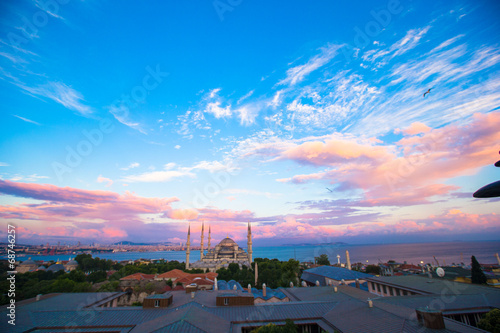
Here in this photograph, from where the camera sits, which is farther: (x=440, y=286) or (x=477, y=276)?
(x=477, y=276)

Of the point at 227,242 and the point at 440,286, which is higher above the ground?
the point at 440,286

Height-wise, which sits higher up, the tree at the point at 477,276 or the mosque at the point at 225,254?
the tree at the point at 477,276

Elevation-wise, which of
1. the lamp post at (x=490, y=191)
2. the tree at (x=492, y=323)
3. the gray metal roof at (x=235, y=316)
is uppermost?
the lamp post at (x=490, y=191)

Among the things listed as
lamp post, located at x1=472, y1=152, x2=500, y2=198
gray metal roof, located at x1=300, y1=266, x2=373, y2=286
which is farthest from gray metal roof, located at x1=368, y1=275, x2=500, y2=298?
lamp post, located at x1=472, y1=152, x2=500, y2=198

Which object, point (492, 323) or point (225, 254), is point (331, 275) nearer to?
point (492, 323)

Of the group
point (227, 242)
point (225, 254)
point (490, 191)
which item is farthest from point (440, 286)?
point (227, 242)

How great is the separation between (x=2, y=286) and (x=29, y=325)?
23387 millimetres

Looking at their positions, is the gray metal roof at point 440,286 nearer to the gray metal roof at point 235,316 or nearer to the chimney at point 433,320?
the gray metal roof at point 235,316

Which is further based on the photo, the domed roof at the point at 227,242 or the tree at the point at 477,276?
the domed roof at the point at 227,242

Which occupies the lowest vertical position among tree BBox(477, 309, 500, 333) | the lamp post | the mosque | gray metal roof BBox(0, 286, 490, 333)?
the mosque

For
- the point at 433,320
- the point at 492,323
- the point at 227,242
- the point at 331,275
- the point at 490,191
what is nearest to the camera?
the point at 490,191

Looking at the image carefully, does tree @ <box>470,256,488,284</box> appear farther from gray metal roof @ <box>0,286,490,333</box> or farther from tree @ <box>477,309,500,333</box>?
tree @ <box>477,309,500,333</box>

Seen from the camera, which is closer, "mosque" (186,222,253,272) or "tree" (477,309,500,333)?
"tree" (477,309,500,333)

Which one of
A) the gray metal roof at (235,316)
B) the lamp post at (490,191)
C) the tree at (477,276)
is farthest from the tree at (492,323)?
the tree at (477,276)
